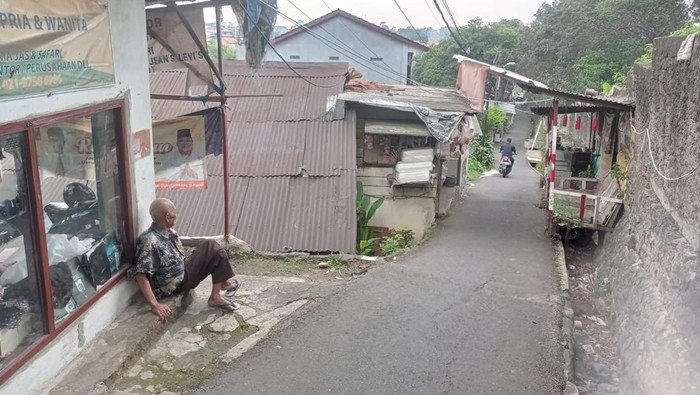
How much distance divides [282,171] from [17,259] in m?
8.08

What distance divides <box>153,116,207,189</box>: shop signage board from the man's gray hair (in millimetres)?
1897

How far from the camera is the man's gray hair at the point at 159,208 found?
516 centimetres

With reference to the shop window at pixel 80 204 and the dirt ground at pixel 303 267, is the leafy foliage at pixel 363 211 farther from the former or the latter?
→ the shop window at pixel 80 204

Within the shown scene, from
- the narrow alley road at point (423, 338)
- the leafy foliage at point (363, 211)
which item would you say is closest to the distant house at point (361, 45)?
the leafy foliage at point (363, 211)

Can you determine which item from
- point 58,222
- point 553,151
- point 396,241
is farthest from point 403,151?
point 58,222

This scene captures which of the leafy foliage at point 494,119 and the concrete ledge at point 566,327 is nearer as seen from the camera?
the concrete ledge at point 566,327

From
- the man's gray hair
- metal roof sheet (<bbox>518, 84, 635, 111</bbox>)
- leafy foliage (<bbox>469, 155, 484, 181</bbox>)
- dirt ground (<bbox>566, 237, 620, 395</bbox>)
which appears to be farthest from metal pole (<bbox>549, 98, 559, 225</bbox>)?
leafy foliage (<bbox>469, 155, 484, 181</bbox>)

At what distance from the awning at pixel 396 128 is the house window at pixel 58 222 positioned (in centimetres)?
749

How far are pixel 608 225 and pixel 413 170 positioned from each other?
13.0ft

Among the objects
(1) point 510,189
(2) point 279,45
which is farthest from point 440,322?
(2) point 279,45

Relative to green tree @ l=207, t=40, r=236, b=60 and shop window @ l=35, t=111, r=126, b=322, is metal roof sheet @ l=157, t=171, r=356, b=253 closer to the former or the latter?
green tree @ l=207, t=40, r=236, b=60

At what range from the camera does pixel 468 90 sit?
1591cm

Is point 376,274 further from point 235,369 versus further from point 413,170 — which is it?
point 413,170

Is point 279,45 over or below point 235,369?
over
